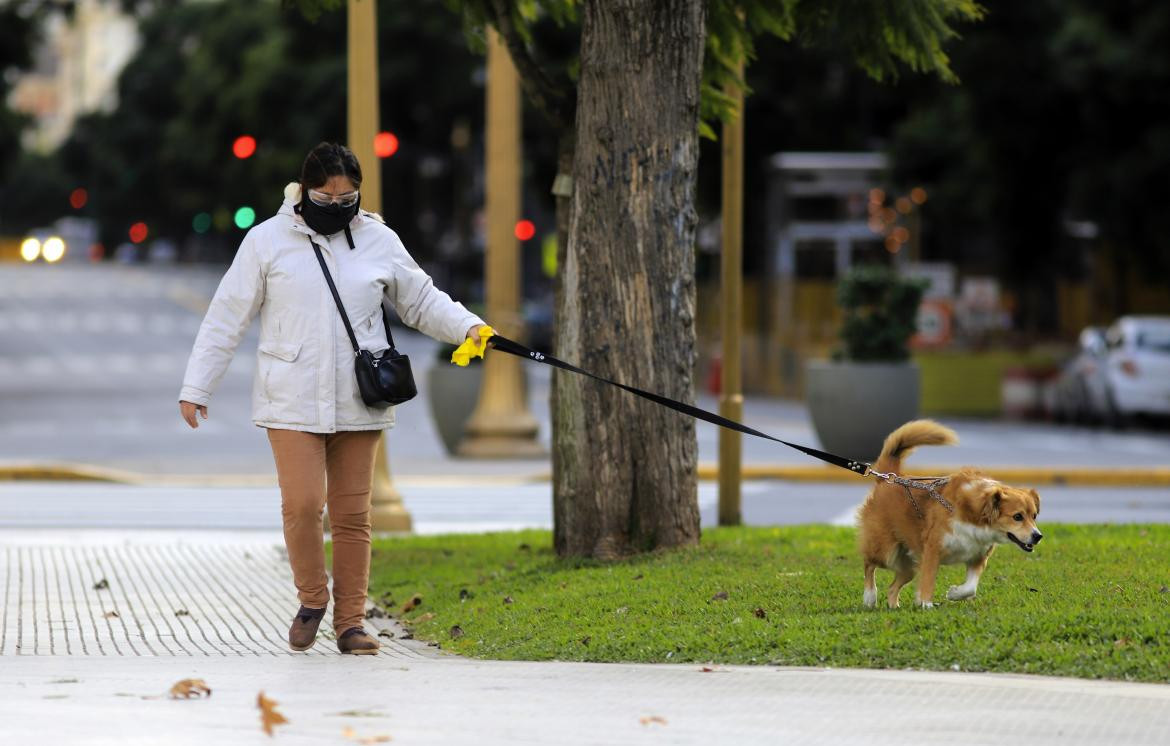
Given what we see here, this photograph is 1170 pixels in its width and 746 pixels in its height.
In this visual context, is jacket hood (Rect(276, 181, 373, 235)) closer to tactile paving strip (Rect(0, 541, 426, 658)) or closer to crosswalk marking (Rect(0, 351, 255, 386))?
tactile paving strip (Rect(0, 541, 426, 658))

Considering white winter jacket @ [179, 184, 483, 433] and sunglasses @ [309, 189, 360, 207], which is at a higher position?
sunglasses @ [309, 189, 360, 207]

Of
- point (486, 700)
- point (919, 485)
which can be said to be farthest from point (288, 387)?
point (919, 485)

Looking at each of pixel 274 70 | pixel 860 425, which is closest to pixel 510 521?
pixel 860 425

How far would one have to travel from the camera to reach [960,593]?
8.57 meters

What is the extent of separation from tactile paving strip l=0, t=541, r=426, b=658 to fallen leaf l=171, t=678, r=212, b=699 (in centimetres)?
147

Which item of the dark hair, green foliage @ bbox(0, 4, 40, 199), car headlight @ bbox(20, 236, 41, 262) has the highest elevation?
green foliage @ bbox(0, 4, 40, 199)

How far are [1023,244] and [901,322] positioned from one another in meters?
20.1

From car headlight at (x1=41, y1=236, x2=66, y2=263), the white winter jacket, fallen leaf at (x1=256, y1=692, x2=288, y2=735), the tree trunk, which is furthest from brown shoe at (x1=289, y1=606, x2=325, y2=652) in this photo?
car headlight at (x1=41, y1=236, x2=66, y2=263)

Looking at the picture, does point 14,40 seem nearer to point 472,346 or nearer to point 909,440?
point 472,346

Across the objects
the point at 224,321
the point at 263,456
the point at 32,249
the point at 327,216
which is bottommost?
the point at 263,456

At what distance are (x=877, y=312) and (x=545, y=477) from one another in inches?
154

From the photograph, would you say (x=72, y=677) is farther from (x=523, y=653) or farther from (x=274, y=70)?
(x=274, y=70)

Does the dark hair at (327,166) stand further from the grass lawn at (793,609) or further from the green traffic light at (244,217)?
the green traffic light at (244,217)

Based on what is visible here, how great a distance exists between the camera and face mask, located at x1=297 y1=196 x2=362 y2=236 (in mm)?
8266
